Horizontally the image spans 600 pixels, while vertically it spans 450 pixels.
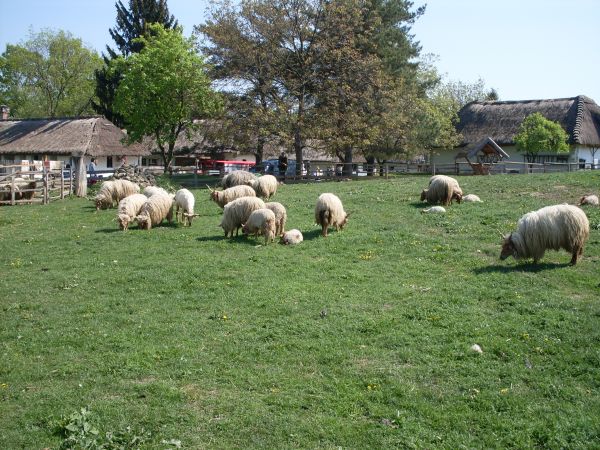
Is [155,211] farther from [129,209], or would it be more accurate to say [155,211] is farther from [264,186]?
[264,186]

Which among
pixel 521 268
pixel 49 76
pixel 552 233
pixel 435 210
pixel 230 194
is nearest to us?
pixel 552 233

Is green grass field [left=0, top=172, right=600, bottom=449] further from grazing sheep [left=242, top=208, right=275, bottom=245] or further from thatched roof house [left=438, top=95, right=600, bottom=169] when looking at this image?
thatched roof house [left=438, top=95, right=600, bottom=169]

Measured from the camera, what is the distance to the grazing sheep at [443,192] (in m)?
21.0

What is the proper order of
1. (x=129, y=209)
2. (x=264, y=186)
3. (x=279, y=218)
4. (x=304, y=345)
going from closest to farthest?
(x=304, y=345) < (x=279, y=218) < (x=129, y=209) < (x=264, y=186)

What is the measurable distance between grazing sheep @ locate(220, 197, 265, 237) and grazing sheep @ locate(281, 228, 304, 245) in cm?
131

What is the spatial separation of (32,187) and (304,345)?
24.5 m

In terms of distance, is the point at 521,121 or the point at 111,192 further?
the point at 521,121

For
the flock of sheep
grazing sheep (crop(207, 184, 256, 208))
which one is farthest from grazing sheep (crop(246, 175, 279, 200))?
grazing sheep (crop(207, 184, 256, 208))

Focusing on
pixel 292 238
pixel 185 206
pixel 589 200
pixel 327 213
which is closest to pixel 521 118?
pixel 589 200

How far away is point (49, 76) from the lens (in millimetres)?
77500

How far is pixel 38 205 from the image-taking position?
27.4 metres

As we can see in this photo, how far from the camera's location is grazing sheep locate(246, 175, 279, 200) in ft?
78.7

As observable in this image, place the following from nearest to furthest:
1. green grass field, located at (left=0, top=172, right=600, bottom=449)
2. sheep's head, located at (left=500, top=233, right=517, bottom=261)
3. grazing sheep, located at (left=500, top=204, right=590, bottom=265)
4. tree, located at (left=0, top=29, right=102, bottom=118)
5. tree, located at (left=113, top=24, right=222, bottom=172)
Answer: green grass field, located at (left=0, top=172, right=600, bottom=449) < grazing sheep, located at (left=500, top=204, right=590, bottom=265) < sheep's head, located at (left=500, top=233, right=517, bottom=261) < tree, located at (left=113, top=24, right=222, bottom=172) < tree, located at (left=0, top=29, right=102, bottom=118)

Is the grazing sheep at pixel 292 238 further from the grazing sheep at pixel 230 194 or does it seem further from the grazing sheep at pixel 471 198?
the grazing sheep at pixel 471 198
